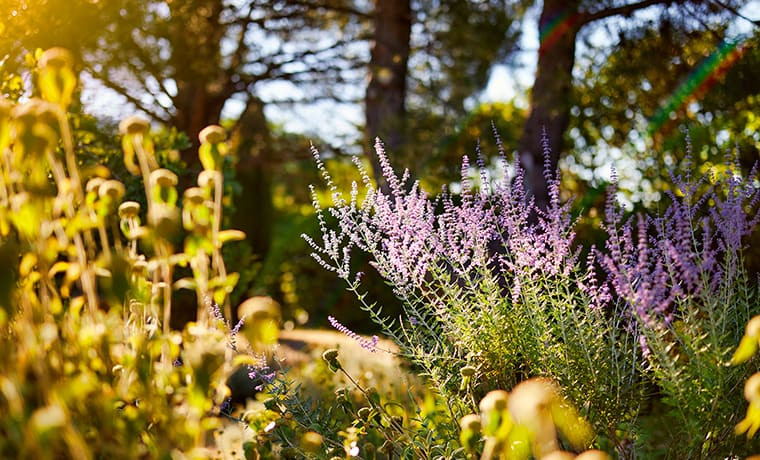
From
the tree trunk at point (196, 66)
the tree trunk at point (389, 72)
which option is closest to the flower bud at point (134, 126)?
the tree trunk at point (389, 72)

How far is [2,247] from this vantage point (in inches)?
50.5

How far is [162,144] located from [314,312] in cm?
508

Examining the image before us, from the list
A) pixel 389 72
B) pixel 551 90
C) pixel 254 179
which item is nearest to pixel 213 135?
pixel 551 90

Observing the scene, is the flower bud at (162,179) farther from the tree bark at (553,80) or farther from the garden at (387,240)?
the tree bark at (553,80)

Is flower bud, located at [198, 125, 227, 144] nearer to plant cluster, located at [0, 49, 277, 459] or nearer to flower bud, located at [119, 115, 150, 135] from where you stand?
plant cluster, located at [0, 49, 277, 459]

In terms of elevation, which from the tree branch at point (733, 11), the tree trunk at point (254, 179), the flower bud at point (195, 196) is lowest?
the tree trunk at point (254, 179)

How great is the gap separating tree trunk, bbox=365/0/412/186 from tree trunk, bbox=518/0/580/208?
4.13ft

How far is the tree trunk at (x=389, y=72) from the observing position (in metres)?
6.92

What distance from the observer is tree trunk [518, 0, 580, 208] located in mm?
6066

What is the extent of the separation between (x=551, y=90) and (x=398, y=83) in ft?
5.60

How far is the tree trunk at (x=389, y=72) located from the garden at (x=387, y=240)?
3 centimetres

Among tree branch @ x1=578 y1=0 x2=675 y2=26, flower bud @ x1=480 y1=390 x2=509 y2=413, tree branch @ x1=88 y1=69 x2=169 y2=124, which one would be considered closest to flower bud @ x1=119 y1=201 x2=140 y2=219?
flower bud @ x1=480 y1=390 x2=509 y2=413

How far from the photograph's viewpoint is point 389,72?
23.5 ft

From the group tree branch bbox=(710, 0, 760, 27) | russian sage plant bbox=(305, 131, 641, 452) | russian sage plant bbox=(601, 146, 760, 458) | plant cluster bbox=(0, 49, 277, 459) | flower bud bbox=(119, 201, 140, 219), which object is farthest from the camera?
tree branch bbox=(710, 0, 760, 27)
